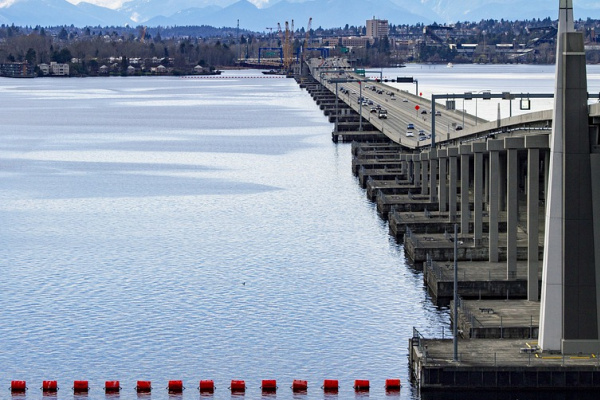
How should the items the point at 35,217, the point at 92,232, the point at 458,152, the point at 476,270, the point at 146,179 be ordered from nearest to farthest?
the point at 476,270
the point at 458,152
the point at 92,232
the point at 35,217
the point at 146,179

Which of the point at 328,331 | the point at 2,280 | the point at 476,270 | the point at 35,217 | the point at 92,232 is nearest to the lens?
the point at 328,331

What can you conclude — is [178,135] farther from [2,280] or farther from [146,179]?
[2,280]

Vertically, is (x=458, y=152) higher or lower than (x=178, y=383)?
higher

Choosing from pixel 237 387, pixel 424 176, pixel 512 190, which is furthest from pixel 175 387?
pixel 424 176

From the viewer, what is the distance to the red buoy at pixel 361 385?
1688 inches

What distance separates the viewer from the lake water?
46688mm

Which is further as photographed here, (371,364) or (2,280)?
(2,280)

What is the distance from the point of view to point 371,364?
46.1 m

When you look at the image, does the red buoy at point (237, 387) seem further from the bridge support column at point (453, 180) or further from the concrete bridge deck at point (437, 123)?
the bridge support column at point (453, 180)

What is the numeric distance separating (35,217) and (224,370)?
4450cm

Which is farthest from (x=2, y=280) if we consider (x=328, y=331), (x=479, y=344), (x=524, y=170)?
(x=524, y=170)

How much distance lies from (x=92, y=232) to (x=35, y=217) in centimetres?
940

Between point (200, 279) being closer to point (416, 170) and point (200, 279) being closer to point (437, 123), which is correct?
point (416, 170)

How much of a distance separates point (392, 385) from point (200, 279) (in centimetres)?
2181
